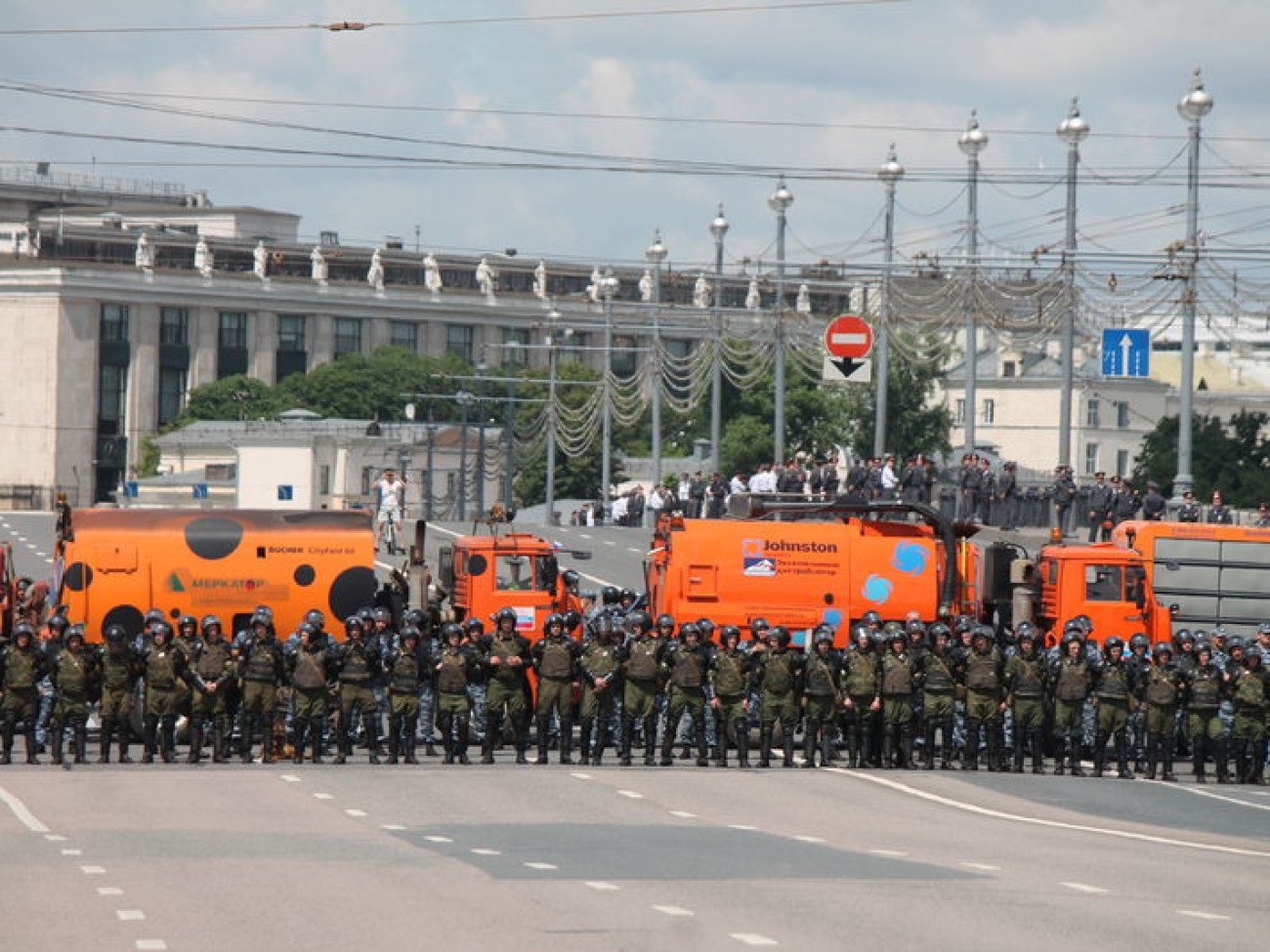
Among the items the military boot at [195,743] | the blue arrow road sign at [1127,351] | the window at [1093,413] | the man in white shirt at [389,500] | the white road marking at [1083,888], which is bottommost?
the military boot at [195,743]

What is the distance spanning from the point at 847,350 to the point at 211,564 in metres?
22.5

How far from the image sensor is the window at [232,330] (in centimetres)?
15412

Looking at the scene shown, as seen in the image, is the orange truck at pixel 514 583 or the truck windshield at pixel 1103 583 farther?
the truck windshield at pixel 1103 583

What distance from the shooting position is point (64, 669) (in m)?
26.8

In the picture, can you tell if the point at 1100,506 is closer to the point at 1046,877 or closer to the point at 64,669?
the point at 64,669

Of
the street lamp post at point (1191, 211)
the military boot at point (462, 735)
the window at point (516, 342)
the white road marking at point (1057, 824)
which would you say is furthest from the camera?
the window at point (516, 342)

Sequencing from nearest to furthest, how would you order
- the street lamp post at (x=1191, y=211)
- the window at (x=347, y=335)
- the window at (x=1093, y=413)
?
1. the street lamp post at (x=1191, y=211)
2. the window at (x=1093, y=413)
3. the window at (x=347, y=335)

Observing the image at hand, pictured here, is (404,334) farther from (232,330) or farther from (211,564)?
(211,564)

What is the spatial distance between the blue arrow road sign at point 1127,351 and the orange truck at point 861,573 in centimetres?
1482

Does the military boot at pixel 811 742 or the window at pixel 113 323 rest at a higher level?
the window at pixel 113 323

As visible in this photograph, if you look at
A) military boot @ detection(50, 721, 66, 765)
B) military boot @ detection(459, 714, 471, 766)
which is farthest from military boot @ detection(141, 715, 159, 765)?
military boot @ detection(459, 714, 471, 766)

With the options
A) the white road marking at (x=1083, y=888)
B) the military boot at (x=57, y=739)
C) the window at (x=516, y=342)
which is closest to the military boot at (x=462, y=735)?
the military boot at (x=57, y=739)

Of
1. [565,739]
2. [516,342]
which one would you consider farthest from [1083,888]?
[516,342]

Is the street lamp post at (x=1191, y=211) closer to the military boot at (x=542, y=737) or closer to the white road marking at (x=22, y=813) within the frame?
the military boot at (x=542, y=737)
